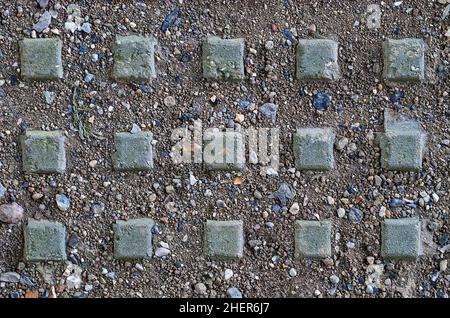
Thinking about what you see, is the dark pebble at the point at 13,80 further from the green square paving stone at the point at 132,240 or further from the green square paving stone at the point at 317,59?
the green square paving stone at the point at 317,59

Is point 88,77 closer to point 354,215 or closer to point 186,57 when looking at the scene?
point 186,57

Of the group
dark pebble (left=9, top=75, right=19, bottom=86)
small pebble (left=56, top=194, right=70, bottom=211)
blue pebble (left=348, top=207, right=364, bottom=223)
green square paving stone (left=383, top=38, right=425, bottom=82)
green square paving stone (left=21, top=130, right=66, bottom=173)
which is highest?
green square paving stone (left=383, top=38, right=425, bottom=82)

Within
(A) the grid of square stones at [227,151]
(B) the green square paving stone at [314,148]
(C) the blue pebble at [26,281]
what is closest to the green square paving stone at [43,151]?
(A) the grid of square stones at [227,151]

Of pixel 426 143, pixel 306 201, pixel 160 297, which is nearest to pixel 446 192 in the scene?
pixel 426 143

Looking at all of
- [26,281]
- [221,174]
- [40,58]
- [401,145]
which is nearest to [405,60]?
[401,145]

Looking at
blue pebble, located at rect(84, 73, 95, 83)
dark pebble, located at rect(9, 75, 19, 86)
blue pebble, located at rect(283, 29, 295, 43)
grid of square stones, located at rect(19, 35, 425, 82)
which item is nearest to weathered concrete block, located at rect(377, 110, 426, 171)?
grid of square stones, located at rect(19, 35, 425, 82)

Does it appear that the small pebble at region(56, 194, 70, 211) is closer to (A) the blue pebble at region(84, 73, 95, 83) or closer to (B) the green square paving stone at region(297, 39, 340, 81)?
(A) the blue pebble at region(84, 73, 95, 83)
